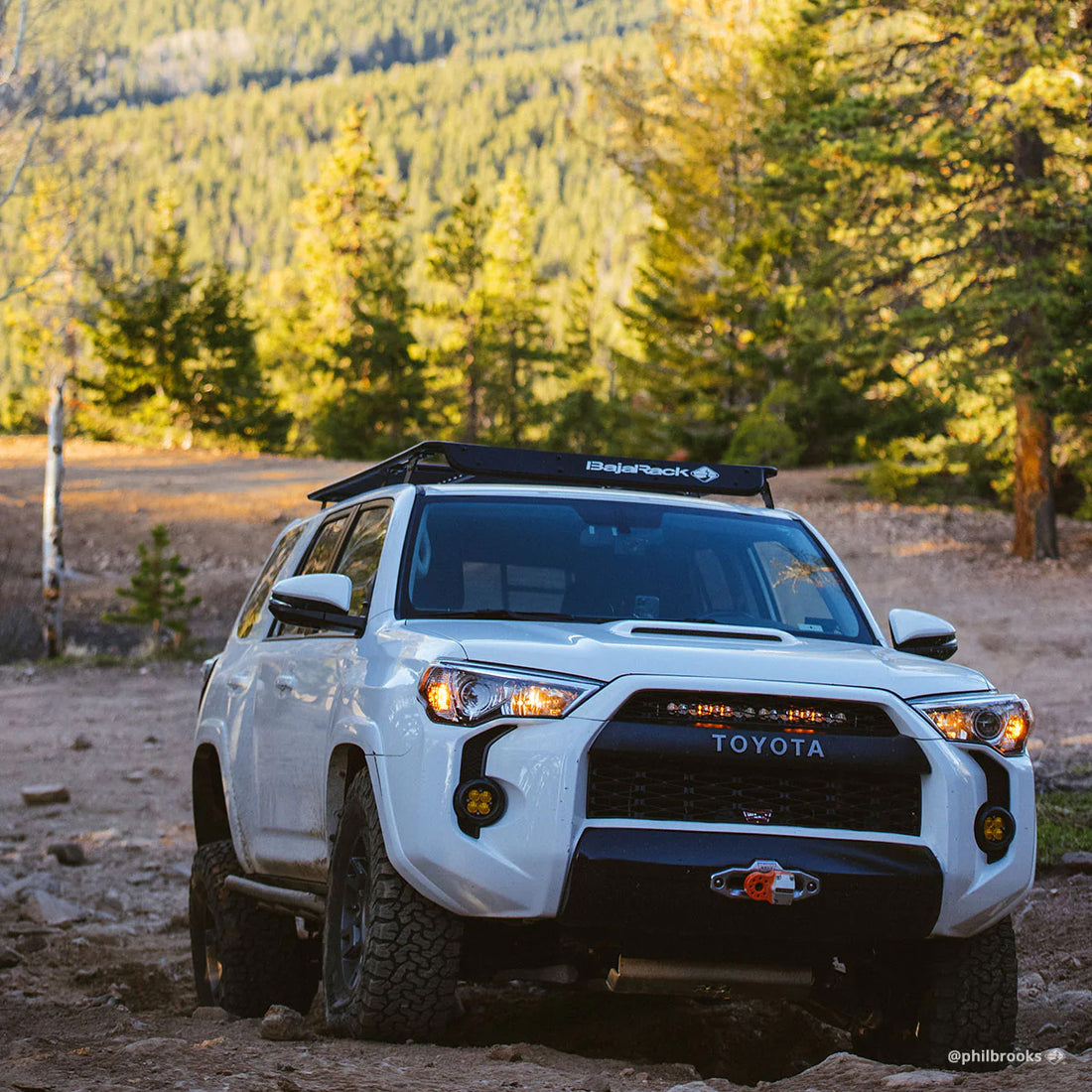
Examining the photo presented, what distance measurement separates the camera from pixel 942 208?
26688 millimetres

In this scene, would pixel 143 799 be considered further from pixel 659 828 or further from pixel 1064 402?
pixel 1064 402

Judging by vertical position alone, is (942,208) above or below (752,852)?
above

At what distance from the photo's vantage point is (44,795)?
40.5 feet

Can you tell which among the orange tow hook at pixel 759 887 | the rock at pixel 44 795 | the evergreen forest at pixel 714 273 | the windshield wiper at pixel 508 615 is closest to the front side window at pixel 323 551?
the windshield wiper at pixel 508 615

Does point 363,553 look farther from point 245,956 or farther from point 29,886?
point 29,886

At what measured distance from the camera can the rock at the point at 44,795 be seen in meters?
12.3

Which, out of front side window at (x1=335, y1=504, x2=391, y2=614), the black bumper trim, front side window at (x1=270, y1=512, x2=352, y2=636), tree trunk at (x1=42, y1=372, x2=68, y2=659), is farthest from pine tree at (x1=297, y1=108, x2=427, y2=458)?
the black bumper trim

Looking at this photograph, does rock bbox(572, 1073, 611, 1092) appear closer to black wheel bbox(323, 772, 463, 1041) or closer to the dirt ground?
the dirt ground

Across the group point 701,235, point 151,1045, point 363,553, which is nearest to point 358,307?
point 701,235

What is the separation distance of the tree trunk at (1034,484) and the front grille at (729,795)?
22912 millimetres

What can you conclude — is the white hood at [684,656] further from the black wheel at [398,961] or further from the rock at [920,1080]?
the rock at [920,1080]

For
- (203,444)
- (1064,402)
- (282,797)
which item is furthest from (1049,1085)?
(203,444)

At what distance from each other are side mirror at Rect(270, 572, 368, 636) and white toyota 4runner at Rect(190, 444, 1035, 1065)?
0.04 feet

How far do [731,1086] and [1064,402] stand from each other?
2105cm
